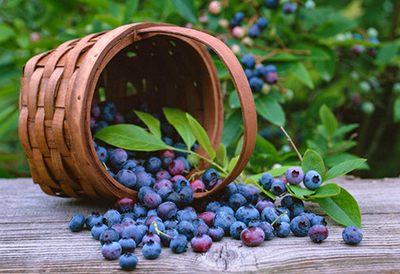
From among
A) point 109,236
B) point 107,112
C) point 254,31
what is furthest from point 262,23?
point 109,236

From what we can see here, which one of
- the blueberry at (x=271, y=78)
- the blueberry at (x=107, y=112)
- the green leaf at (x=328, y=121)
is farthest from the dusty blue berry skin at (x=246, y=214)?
the green leaf at (x=328, y=121)

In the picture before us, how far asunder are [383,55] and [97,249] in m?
1.44

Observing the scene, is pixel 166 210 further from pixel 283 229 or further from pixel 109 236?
pixel 283 229

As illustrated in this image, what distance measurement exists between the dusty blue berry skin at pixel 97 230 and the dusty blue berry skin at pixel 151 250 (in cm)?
14

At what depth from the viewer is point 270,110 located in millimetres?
1338

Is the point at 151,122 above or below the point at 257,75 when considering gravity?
below

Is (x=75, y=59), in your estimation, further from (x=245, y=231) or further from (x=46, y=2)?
(x=46, y=2)

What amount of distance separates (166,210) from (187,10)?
2.95ft

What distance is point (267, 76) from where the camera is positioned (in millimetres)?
1362

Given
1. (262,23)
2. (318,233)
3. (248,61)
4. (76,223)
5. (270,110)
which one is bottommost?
(76,223)

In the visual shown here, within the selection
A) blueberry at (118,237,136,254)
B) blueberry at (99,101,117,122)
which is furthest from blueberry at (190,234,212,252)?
blueberry at (99,101,117,122)

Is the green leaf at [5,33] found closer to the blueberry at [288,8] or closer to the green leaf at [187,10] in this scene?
the green leaf at [187,10]

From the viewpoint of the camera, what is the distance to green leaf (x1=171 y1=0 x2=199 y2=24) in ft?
4.96

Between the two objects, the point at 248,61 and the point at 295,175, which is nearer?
the point at 295,175
